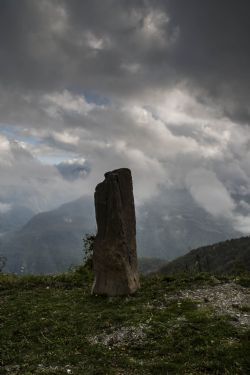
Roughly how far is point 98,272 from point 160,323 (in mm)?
11143

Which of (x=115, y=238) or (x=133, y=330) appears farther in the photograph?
(x=115, y=238)

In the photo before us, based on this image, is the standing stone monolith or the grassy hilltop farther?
the standing stone monolith

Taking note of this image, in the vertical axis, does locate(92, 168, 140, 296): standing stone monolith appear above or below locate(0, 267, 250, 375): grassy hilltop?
above

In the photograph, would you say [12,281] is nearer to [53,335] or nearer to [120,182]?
[120,182]

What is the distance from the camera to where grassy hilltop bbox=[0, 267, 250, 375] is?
18.9 m

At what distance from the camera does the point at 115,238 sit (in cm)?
3394

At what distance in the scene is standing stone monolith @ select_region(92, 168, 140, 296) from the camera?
3328cm

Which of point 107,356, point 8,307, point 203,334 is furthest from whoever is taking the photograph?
point 8,307

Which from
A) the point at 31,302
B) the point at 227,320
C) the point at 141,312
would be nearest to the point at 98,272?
the point at 31,302

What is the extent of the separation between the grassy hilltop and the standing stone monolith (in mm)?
1311

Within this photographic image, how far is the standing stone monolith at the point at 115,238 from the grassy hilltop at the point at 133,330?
131cm

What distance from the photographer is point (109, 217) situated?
3425 cm

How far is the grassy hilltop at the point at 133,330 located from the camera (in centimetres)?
1891

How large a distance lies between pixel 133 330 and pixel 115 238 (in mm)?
11108
